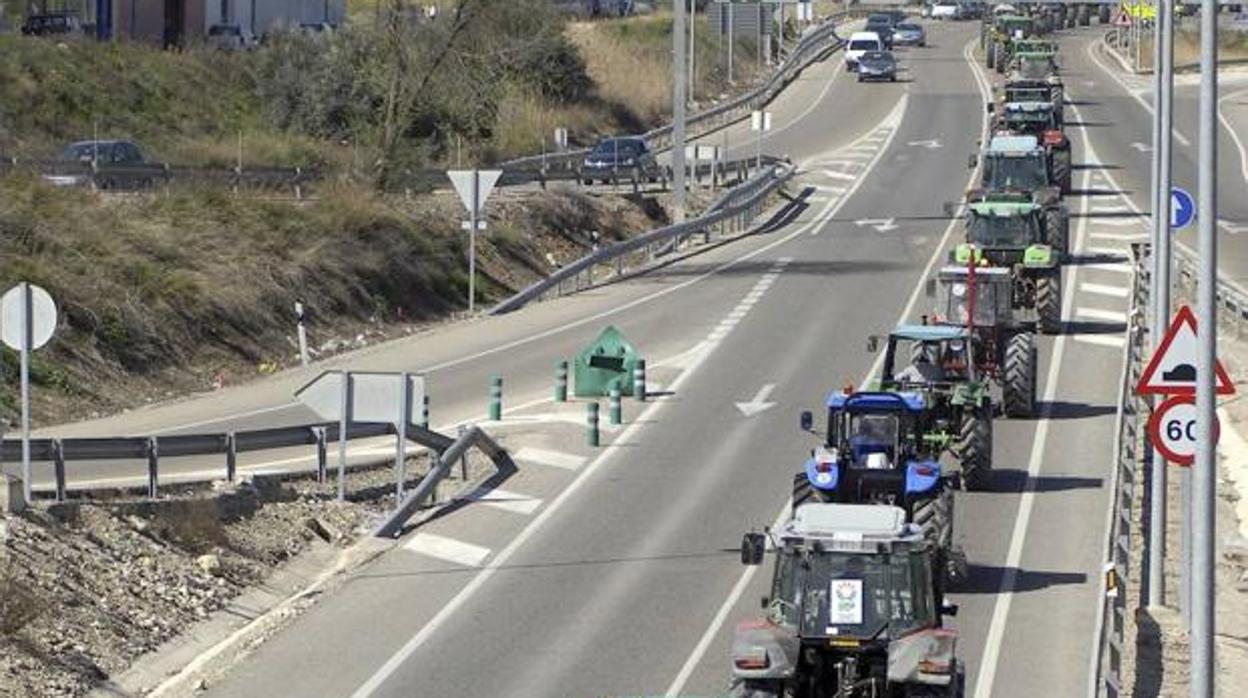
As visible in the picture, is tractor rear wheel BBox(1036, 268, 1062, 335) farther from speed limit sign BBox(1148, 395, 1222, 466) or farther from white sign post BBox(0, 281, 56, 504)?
speed limit sign BBox(1148, 395, 1222, 466)

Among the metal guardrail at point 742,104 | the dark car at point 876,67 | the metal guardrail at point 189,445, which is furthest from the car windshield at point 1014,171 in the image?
the dark car at point 876,67

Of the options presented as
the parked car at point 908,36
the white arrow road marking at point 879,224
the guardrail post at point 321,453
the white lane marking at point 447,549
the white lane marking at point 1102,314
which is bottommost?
the white lane marking at point 447,549

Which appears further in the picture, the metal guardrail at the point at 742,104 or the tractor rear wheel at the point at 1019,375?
the metal guardrail at the point at 742,104

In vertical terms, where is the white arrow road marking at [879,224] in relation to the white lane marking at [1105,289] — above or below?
above

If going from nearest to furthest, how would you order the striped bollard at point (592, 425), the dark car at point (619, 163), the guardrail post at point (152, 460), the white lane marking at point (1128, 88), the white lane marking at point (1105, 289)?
the guardrail post at point (152, 460) < the striped bollard at point (592, 425) < the white lane marking at point (1105, 289) < the dark car at point (619, 163) < the white lane marking at point (1128, 88)

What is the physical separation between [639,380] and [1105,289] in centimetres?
1509

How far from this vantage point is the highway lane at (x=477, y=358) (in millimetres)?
34969

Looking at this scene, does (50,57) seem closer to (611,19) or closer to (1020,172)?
(1020,172)

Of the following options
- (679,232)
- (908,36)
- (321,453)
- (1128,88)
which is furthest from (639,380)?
(908,36)

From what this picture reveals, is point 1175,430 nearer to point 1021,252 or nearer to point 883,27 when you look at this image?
point 1021,252

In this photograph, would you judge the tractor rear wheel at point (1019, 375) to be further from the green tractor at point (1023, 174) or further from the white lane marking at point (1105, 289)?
the green tractor at point (1023, 174)

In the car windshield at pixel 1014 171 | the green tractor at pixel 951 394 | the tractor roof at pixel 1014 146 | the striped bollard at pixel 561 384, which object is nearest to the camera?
the green tractor at pixel 951 394

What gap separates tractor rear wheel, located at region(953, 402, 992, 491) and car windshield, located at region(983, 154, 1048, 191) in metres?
24.4

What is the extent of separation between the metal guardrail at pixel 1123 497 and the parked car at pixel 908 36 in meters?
71.1
